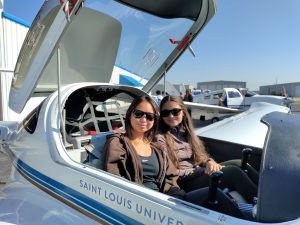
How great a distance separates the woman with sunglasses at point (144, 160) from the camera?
179 centimetres

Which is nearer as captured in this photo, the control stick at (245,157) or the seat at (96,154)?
the seat at (96,154)

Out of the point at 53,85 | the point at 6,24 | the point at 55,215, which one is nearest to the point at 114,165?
the point at 55,215

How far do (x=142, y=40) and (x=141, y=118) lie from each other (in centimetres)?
134

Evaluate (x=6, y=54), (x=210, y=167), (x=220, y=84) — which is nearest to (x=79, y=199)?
(x=210, y=167)

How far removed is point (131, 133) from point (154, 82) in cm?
139

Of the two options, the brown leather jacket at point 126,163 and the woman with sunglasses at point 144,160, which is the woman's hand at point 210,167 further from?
the brown leather jacket at point 126,163

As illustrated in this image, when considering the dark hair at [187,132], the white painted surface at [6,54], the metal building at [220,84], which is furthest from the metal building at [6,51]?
the metal building at [220,84]

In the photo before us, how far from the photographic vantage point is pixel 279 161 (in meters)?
1.17

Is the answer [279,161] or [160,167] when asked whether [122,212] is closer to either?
[160,167]

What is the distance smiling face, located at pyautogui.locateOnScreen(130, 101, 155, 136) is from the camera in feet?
7.02

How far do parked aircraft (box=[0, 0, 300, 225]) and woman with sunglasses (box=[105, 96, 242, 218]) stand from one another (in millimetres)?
196

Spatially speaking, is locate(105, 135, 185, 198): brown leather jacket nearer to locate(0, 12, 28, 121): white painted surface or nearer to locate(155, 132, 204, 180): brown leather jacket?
locate(155, 132, 204, 180): brown leather jacket

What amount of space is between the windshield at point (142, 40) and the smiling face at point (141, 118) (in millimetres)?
1155

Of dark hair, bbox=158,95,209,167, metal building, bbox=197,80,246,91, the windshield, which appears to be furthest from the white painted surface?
metal building, bbox=197,80,246,91
